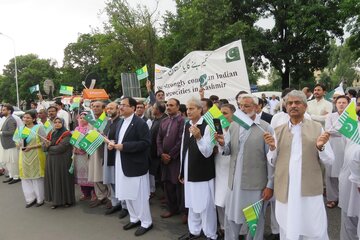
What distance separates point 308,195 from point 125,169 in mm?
2600

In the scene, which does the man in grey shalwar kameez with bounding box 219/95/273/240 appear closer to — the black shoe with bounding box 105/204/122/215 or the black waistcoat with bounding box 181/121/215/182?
the black waistcoat with bounding box 181/121/215/182

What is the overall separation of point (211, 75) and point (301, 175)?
4.64m

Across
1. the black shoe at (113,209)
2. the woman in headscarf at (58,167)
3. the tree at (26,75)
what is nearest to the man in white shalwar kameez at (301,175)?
the black shoe at (113,209)

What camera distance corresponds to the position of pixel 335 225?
4707 mm

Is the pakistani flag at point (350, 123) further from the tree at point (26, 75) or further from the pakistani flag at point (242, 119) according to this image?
the tree at point (26, 75)

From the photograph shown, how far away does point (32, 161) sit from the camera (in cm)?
632

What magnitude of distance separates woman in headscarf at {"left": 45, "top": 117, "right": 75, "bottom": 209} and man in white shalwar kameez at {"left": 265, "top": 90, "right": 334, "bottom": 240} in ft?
13.8

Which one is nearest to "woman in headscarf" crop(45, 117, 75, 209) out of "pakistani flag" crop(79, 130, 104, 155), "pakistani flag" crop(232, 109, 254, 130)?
"pakistani flag" crop(79, 130, 104, 155)

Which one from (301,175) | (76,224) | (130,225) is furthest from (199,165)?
(76,224)

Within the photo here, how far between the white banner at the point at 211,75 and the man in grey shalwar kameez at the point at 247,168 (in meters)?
2.91

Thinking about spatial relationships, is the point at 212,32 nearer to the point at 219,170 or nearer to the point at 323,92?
the point at 323,92

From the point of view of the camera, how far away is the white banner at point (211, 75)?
22.9 feet

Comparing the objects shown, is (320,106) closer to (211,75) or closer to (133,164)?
(211,75)

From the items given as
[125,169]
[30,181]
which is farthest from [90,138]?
[30,181]
